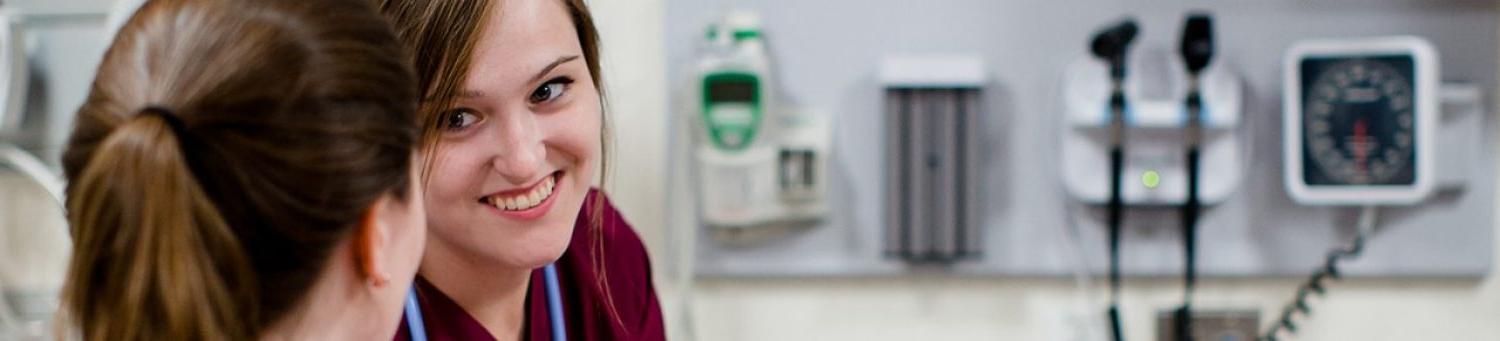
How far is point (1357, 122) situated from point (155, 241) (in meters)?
1.27

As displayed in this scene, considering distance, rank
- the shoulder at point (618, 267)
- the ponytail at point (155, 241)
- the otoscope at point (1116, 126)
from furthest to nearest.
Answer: the otoscope at point (1116, 126), the shoulder at point (618, 267), the ponytail at point (155, 241)

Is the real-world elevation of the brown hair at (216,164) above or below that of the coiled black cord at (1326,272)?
above

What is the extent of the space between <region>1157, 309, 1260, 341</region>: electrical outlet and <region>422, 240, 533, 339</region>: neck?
807 millimetres

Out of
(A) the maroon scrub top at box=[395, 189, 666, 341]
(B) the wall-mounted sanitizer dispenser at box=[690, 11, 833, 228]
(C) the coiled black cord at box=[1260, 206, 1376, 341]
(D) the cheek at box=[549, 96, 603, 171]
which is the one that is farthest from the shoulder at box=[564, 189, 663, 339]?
(C) the coiled black cord at box=[1260, 206, 1376, 341]

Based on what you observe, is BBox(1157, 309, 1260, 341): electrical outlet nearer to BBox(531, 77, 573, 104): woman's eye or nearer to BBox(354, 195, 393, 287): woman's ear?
BBox(531, 77, 573, 104): woman's eye

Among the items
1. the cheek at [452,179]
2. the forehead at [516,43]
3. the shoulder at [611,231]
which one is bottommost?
the shoulder at [611,231]

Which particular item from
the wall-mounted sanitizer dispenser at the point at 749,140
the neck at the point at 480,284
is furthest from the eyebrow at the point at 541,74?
the wall-mounted sanitizer dispenser at the point at 749,140

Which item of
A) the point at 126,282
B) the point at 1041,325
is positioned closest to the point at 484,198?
the point at 126,282

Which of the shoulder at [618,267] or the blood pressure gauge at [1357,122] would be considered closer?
the shoulder at [618,267]

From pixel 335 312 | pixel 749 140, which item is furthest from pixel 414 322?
pixel 749 140

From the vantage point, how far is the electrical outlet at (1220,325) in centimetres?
152

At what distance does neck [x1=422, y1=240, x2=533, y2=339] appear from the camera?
101 centimetres

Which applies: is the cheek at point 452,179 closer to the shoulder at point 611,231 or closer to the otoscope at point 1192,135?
the shoulder at point 611,231

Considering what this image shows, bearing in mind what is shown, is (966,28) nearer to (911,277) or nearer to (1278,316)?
(911,277)
